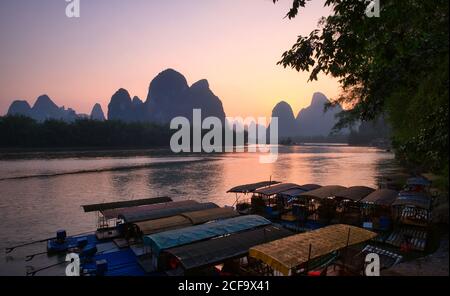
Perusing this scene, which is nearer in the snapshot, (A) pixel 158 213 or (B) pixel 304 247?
(B) pixel 304 247

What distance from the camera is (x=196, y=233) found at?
14.5 m

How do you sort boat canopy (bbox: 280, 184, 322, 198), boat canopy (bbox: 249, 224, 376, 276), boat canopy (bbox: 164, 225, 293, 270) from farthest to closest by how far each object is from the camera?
boat canopy (bbox: 280, 184, 322, 198), boat canopy (bbox: 164, 225, 293, 270), boat canopy (bbox: 249, 224, 376, 276)

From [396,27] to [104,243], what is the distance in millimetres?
19338

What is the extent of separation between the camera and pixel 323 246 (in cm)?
1184

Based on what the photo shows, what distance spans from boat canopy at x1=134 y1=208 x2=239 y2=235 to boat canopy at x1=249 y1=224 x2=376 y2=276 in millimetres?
7085

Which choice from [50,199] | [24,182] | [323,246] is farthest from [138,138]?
[323,246]

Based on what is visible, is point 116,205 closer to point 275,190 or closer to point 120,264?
point 120,264

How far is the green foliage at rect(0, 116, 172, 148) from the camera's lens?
97.6 m

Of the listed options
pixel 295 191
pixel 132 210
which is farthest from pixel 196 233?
pixel 295 191

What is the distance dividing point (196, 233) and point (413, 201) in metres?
14.6

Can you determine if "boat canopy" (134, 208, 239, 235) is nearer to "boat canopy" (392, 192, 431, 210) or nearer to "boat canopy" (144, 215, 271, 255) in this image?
"boat canopy" (144, 215, 271, 255)

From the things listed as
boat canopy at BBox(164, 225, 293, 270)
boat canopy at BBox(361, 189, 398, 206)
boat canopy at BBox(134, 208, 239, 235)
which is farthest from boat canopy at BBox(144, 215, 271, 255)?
boat canopy at BBox(361, 189, 398, 206)

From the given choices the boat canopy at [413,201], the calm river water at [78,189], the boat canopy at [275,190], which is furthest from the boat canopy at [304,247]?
the calm river water at [78,189]
